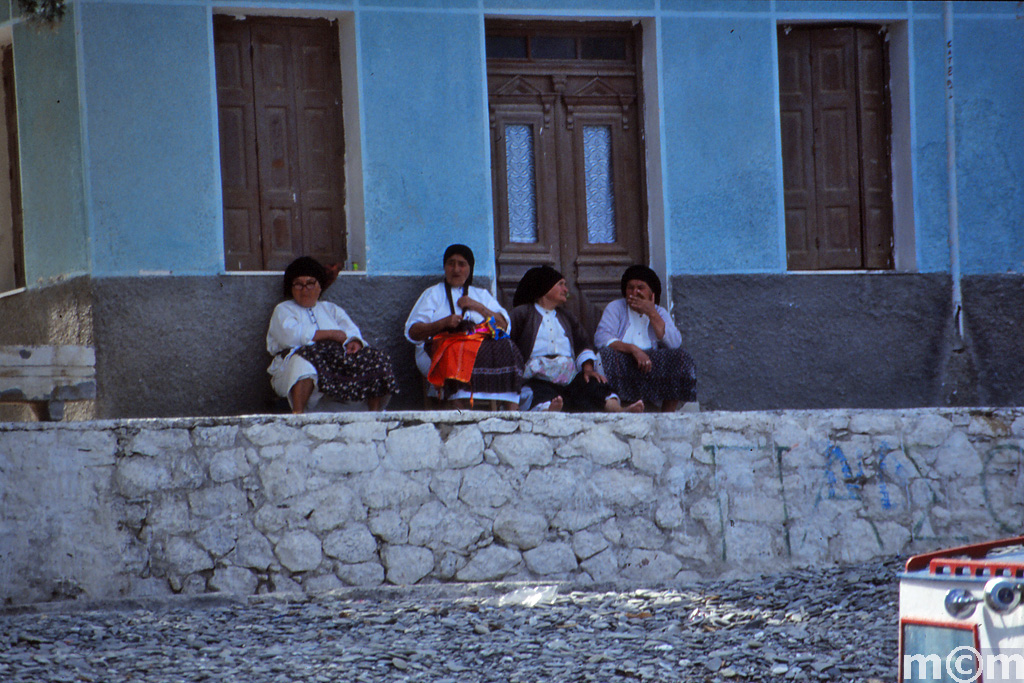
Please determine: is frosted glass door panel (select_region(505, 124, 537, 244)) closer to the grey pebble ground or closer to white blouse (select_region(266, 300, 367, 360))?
white blouse (select_region(266, 300, 367, 360))

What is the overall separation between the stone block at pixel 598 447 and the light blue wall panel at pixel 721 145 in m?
2.18

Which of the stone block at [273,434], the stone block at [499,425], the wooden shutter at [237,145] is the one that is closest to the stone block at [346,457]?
the stone block at [273,434]

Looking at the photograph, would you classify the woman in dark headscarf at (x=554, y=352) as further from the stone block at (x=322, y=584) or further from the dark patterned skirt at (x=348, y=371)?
the stone block at (x=322, y=584)

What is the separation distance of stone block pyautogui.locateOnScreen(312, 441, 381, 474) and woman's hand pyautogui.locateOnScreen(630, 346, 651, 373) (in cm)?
201

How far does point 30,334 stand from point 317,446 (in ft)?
9.51

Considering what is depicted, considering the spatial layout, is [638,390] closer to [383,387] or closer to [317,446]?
[383,387]

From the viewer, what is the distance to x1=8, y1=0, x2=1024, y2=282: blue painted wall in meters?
7.73

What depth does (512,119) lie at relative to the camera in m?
8.72

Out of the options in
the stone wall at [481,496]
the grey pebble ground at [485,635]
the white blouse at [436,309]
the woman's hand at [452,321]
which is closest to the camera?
the grey pebble ground at [485,635]

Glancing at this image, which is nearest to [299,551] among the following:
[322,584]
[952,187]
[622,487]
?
[322,584]

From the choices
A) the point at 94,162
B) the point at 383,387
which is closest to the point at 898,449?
the point at 383,387

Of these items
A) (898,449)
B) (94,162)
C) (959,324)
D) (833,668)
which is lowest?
(833,668)

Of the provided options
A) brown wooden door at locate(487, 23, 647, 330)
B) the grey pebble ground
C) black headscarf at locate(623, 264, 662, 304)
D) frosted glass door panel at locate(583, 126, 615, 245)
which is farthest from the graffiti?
frosted glass door panel at locate(583, 126, 615, 245)

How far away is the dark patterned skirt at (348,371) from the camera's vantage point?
730 cm
